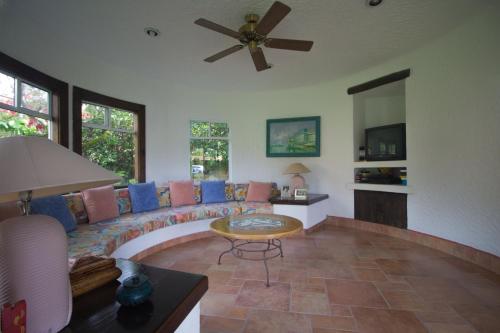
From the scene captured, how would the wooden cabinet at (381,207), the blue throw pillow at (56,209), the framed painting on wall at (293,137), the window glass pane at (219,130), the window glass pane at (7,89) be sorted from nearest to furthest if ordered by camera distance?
the blue throw pillow at (56,209) → the window glass pane at (7,89) → the wooden cabinet at (381,207) → the framed painting on wall at (293,137) → the window glass pane at (219,130)

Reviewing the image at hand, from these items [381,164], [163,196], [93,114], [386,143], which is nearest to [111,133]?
[93,114]

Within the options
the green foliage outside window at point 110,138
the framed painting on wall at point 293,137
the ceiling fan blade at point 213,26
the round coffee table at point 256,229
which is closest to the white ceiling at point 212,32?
the ceiling fan blade at point 213,26

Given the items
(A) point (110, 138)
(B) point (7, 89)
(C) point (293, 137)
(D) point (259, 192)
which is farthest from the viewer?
(C) point (293, 137)

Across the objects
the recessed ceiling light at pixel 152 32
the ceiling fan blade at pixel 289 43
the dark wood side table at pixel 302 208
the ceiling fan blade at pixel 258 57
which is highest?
the recessed ceiling light at pixel 152 32

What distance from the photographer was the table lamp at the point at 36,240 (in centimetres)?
56

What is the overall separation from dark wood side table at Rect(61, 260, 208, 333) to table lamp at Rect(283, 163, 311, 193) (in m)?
3.41

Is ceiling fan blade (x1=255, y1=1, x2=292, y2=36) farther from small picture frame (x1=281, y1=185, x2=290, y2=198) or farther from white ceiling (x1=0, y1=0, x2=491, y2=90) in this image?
small picture frame (x1=281, y1=185, x2=290, y2=198)

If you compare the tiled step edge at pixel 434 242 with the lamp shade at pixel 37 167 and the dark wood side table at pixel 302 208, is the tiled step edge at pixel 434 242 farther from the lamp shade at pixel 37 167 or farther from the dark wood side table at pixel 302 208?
the lamp shade at pixel 37 167

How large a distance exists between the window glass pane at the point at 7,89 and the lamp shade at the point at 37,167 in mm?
2655

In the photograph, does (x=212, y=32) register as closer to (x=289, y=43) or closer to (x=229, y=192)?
(x=289, y=43)

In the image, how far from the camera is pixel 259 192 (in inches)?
168

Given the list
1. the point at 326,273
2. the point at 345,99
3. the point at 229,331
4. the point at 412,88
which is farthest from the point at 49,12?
the point at 412,88

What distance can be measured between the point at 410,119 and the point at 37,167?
4.14 metres

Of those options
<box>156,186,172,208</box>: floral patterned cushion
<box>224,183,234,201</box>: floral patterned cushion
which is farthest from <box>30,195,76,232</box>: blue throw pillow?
<box>224,183,234,201</box>: floral patterned cushion
